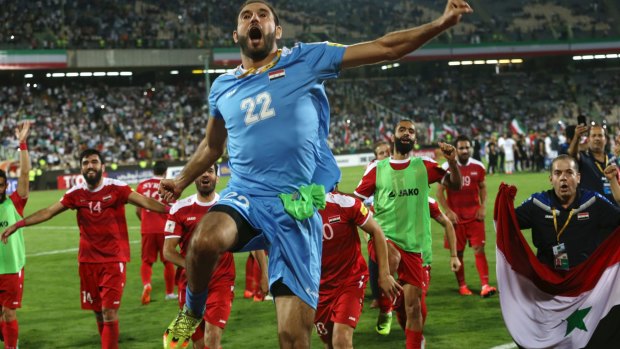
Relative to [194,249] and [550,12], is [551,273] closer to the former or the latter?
[194,249]

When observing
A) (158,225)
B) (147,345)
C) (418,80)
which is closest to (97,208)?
(147,345)

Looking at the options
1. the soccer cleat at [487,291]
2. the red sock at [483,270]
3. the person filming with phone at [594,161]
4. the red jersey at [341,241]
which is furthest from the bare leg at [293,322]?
the red sock at [483,270]

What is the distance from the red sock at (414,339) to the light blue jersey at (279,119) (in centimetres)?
398

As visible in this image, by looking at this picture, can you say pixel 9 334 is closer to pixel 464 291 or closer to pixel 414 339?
pixel 414 339

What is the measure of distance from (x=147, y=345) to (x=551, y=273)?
5.02m

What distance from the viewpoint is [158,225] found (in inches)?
558

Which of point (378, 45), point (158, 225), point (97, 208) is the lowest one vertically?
point (158, 225)

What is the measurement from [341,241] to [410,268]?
5.99ft

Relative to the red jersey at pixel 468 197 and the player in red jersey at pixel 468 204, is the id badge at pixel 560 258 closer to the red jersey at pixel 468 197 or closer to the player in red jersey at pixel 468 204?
the player in red jersey at pixel 468 204

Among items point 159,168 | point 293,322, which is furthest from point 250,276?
point 293,322

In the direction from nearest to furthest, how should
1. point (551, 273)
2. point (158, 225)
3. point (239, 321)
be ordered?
point (551, 273) < point (239, 321) < point (158, 225)

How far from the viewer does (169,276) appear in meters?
13.5

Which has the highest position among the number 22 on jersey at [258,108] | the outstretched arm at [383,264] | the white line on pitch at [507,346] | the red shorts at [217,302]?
the number 22 on jersey at [258,108]

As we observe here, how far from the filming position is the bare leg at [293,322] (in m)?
4.48
